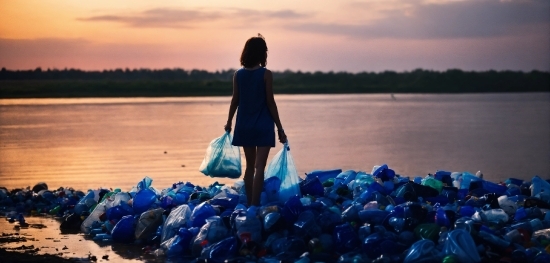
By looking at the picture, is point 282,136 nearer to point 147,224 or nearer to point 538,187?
point 147,224

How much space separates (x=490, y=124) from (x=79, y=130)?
12461 mm

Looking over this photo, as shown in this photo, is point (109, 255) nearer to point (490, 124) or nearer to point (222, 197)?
point (222, 197)

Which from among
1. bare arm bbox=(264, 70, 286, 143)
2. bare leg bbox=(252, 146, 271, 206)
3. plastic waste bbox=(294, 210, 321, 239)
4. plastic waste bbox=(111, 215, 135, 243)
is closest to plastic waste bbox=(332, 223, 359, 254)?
plastic waste bbox=(294, 210, 321, 239)

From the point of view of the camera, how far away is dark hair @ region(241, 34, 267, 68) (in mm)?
6637

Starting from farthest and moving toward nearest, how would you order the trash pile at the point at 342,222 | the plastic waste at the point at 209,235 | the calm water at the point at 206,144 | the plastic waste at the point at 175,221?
the calm water at the point at 206,144
the plastic waste at the point at 175,221
the plastic waste at the point at 209,235
the trash pile at the point at 342,222

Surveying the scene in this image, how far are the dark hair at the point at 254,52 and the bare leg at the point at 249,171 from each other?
73 cm

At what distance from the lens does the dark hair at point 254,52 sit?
21.8ft

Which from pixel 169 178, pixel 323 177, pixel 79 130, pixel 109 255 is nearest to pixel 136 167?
pixel 169 178

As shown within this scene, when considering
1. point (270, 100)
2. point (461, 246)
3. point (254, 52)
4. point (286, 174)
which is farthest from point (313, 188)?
point (461, 246)

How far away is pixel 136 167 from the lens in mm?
12914

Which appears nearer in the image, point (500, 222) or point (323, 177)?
point (500, 222)

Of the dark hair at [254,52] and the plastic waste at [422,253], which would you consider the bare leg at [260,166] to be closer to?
the dark hair at [254,52]

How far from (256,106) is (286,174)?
751 millimetres

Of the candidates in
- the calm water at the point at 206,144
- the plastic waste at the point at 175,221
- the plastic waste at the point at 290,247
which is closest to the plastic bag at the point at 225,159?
the plastic waste at the point at 175,221
